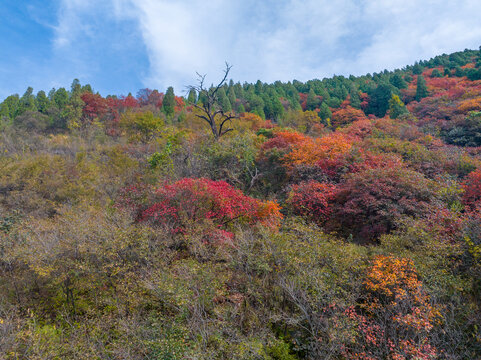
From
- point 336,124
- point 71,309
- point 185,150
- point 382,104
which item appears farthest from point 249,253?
point 382,104

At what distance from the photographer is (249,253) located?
627 cm

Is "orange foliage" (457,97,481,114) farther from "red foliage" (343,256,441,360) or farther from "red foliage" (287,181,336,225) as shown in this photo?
"red foliage" (343,256,441,360)

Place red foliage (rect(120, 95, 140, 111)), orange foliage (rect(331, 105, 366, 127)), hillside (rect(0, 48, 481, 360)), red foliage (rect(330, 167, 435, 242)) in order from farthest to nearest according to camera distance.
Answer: red foliage (rect(120, 95, 140, 111))
orange foliage (rect(331, 105, 366, 127))
red foliage (rect(330, 167, 435, 242))
hillside (rect(0, 48, 481, 360))

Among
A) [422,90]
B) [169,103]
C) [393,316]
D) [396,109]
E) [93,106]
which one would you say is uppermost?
[422,90]

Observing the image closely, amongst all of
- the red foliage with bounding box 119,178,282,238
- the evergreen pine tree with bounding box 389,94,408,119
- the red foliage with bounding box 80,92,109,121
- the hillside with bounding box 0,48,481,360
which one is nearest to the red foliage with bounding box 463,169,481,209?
the hillside with bounding box 0,48,481,360

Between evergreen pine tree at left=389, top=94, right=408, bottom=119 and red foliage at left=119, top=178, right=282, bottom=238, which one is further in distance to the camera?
evergreen pine tree at left=389, top=94, right=408, bottom=119

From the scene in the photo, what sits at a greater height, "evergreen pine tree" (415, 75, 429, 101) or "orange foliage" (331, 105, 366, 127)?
"evergreen pine tree" (415, 75, 429, 101)

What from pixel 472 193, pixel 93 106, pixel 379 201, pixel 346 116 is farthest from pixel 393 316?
pixel 93 106

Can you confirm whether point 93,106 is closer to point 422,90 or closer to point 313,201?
point 313,201

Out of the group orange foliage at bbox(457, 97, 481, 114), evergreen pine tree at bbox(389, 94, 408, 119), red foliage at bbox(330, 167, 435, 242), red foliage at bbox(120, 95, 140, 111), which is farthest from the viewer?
red foliage at bbox(120, 95, 140, 111)

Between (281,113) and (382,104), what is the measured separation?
14.5 metres

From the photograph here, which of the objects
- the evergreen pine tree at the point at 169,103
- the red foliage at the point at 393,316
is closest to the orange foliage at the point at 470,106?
the red foliage at the point at 393,316

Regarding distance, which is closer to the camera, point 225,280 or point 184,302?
point 184,302

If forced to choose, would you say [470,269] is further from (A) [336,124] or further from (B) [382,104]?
(B) [382,104]
